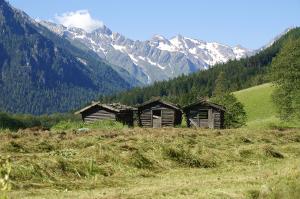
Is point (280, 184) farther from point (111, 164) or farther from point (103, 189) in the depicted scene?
point (111, 164)

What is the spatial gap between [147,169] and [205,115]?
51.2 m

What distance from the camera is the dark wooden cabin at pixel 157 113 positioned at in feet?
243

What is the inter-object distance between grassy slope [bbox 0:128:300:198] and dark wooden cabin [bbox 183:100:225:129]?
39260 millimetres

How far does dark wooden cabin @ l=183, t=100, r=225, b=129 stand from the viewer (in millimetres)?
73688

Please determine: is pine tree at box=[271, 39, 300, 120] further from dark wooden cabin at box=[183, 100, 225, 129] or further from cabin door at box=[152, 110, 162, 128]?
cabin door at box=[152, 110, 162, 128]

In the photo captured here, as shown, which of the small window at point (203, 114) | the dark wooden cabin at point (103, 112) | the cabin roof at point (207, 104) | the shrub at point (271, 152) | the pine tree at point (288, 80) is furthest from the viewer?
the small window at point (203, 114)

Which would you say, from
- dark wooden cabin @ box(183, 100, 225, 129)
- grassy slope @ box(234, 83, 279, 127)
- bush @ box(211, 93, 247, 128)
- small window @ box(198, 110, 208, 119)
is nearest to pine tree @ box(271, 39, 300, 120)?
dark wooden cabin @ box(183, 100, 225, 129)

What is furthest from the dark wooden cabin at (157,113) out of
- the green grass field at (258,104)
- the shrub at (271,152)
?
the shrub at (271,152)

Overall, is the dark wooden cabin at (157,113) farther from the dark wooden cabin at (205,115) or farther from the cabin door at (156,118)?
the dark wooden cabin at (205,115)

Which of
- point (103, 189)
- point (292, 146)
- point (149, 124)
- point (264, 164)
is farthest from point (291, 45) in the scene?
point (103, 189)

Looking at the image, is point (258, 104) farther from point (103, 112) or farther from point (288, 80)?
point (103, 112)

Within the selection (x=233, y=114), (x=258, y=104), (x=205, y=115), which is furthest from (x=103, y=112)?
(x=258, y=104)

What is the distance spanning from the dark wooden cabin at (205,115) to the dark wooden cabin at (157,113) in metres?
Result: 1.88

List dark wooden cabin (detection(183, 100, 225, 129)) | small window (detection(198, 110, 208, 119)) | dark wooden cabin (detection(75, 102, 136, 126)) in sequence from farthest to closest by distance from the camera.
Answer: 1. small window (detection(198, 110, 208, 119))
2. dark wooden cabin (detection(183, 100, 225, 129))
3. dark wooden cabin (detection(75, 102, 136, 126))
